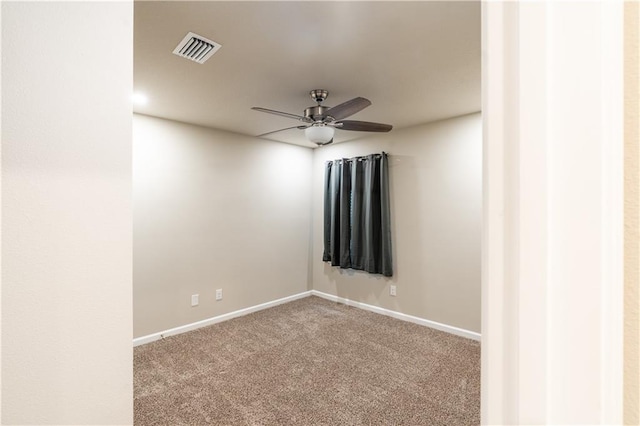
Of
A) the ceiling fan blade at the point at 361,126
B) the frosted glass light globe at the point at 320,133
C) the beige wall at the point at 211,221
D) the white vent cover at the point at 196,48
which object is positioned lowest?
the beige wall at the point at 211,221

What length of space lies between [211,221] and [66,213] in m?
2.97

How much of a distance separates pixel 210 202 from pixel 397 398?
2.74 m

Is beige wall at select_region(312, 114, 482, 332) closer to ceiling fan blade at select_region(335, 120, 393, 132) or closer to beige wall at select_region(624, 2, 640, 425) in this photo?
ceiling fan blade at select_region(335, 120, 393, 132)

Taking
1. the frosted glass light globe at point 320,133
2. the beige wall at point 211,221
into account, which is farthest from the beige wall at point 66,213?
the beige wall at point 211,221

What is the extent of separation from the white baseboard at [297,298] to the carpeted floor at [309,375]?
0.09 metres

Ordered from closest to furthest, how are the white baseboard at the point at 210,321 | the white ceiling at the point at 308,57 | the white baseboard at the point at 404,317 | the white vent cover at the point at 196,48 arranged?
the white ceiling at the point at 308,57, the white vent cover at the point at 196,48, the white baseboard at the point at 210,321, the white baseboard at the point at 404,317

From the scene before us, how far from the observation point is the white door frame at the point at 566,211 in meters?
0.31

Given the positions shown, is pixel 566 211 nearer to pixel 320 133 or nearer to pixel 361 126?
pixel 320 133

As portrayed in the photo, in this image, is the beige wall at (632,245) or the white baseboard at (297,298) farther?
the white baseboard at (297,298)

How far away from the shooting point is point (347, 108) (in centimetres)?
221

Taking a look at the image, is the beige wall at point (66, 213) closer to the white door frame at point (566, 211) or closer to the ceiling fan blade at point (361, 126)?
the white door frame at point (566, 211)

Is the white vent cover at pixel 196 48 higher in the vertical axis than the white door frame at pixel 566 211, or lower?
higher

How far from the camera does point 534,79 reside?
→ 325 millimetres

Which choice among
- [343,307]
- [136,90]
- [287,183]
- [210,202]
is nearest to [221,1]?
[136,90]
